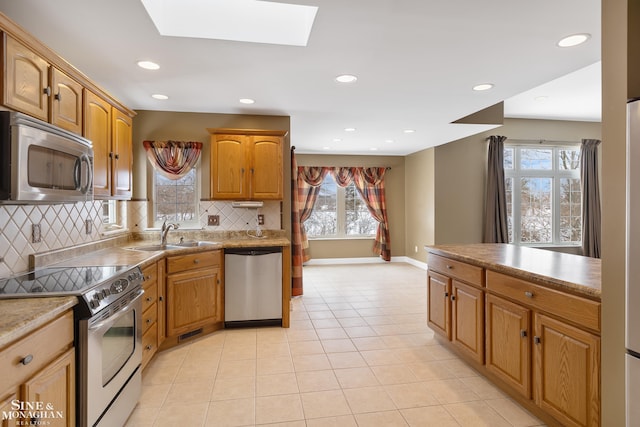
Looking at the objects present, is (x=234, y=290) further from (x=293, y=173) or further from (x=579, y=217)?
(x=579, y=217)

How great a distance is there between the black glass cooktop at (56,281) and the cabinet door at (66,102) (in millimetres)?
895

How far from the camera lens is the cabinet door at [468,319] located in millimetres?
2551

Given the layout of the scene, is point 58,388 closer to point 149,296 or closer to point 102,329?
point 102,329

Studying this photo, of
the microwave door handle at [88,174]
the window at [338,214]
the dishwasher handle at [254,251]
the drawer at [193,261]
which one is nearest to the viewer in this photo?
the microwave door handle at [88,174]

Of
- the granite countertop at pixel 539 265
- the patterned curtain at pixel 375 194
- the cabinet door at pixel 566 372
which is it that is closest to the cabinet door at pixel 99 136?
the granite countertop at pixel 539 265

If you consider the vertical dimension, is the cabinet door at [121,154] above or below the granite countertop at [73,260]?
above

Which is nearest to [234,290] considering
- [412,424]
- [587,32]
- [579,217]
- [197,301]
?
[197,301]

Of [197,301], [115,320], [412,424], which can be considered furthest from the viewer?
[197,301]

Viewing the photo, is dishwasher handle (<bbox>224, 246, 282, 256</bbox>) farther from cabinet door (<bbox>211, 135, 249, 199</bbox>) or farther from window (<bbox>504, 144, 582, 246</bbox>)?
window (<bbox>504, 144, 582, 246</bbox>)

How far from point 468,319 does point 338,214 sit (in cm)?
510

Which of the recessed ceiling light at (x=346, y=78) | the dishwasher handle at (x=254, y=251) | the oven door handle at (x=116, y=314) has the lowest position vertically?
the oven door handle at (x=116, y=314)

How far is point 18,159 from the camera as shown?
1584 millimetres

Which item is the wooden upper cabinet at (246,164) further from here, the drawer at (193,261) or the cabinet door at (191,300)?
the cabinet door at (191,300)

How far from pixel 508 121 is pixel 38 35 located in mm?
7024
